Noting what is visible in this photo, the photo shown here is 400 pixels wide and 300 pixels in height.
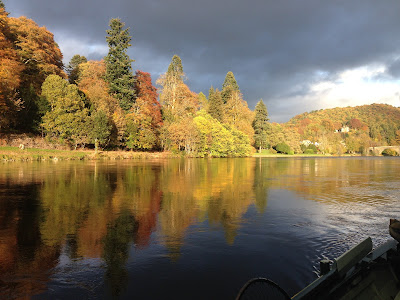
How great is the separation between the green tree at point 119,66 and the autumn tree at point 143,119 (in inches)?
92.6

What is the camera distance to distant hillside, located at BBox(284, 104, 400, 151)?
12862 cm

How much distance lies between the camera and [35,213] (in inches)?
318

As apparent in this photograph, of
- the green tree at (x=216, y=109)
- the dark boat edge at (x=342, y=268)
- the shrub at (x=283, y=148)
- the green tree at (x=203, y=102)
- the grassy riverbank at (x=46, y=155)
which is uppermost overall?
the green tree at (x=203, y=102)

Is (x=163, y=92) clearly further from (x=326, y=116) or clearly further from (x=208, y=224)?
(x=326, y=116)

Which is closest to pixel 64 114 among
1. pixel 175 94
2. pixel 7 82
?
pixel 7 82

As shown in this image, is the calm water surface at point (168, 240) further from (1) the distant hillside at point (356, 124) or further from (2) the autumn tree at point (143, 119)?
(1) the distant hillside at point (356, 124)

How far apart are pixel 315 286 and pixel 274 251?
8.64 ft

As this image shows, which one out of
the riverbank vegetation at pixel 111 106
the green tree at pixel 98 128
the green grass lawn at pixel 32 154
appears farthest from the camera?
the green tree at pixel 98 128

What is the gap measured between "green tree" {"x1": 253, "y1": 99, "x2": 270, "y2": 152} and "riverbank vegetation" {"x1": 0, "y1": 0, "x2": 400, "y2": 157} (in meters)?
0.23

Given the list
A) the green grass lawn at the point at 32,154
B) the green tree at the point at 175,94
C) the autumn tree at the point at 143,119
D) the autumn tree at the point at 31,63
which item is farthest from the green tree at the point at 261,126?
the green grass lawn at the point at 32,154

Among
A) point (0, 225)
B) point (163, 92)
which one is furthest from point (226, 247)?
point (163, 92)

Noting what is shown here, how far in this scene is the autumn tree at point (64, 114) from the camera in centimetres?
4003

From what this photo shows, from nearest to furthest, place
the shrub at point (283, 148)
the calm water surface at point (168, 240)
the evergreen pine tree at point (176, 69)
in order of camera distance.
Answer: the calm water surface at point (168, 240) < the evergreen pine tree at point (176, 69) < the shrub at point (283, 148)

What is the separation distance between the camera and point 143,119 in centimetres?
5122
